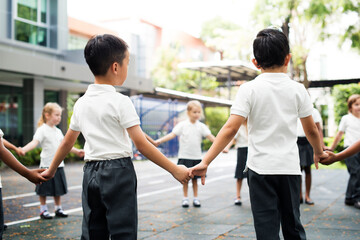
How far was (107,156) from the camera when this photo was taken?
2.84 meters

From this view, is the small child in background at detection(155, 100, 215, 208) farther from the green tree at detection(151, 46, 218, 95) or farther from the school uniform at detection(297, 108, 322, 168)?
the green tree at detection(151, 46, 218, 95)

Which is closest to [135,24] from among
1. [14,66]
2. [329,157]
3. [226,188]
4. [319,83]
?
[319,83]

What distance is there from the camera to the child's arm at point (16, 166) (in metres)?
3.33

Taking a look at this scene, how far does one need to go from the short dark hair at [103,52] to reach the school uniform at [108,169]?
5.0 inches

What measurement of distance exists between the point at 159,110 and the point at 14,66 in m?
6.51

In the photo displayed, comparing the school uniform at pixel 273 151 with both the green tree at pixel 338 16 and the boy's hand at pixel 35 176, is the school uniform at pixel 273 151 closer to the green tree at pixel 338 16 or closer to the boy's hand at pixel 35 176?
the boy's hand at pixel 35 176

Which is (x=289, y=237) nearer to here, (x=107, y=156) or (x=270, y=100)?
(x=270, y=100)

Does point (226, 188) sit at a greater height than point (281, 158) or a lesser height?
lesser

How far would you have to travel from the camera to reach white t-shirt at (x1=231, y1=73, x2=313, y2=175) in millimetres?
2930

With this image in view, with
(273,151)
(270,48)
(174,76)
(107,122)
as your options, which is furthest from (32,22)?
(174,76)

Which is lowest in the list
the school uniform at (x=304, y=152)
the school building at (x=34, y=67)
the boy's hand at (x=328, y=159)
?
the school uniform at (x=304, y=152)

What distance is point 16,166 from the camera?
341 centimetres

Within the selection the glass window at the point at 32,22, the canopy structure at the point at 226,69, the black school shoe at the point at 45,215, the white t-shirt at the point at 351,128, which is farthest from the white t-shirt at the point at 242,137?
the canopy structure at the point at 226,69

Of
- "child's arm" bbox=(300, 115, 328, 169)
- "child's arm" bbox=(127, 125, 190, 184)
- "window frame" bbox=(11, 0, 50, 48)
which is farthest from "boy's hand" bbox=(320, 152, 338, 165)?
"window frame" bbox=(11, 0, 50, 48)
